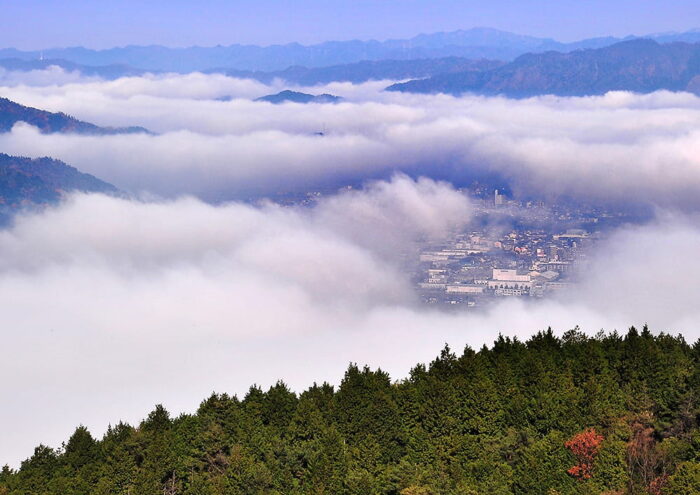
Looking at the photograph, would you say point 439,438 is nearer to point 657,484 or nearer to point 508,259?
point 657,484

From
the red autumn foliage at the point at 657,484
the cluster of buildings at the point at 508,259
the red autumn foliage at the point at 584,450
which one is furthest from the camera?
the cluster of buildings at the point at 508,259

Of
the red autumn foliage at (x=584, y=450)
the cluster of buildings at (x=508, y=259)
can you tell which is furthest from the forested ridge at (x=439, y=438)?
the cluster of buildings at (x=508, y=259)

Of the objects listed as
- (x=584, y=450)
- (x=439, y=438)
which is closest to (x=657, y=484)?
(x=584, y=450)

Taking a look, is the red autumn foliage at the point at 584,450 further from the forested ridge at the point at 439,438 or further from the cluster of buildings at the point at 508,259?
the cluster of buildings at the point at 508,259

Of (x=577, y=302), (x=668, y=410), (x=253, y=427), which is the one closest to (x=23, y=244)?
(x=577, y=302)

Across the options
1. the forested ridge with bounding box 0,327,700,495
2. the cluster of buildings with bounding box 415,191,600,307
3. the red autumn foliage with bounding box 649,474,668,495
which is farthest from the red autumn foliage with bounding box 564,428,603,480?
the cluster of buildings with bounding box 415,191,600,307

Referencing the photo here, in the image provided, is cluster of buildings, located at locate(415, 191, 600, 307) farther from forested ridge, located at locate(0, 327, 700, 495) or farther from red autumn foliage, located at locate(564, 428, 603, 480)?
red autumn foliage, located at locate(564, 428, 603, 480)

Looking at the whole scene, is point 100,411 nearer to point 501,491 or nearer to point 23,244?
point 501,491
